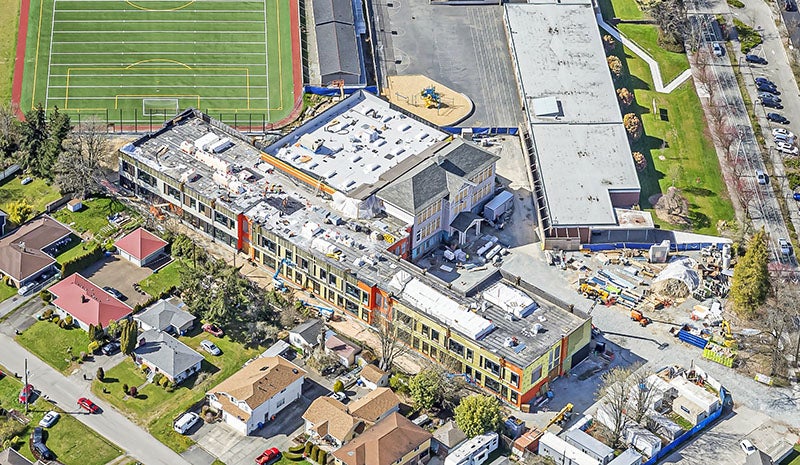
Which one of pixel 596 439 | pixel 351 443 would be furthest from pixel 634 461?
pixel 351 443

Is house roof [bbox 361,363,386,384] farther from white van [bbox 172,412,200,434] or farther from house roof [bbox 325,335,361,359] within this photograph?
white van [bbox 172,412,200,434]

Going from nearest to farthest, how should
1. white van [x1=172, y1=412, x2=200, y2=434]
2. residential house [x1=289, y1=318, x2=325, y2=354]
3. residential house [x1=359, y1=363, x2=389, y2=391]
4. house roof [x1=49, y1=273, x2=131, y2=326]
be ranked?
white van [x1=172, y1=412, x2=200, y2=434]
residential house [x1=359, y1=363, x2=389, y2=391]
residential house [x1=289, y1=318, x2=325, y2=354]
house roof [x1=49, y1=273, x2=131, y2=326]

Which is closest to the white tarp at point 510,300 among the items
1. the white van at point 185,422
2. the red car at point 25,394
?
the white van at point 185,422

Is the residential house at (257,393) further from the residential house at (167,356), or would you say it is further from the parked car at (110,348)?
the parked car at (110,348)

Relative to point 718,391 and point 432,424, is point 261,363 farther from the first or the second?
point 718,391

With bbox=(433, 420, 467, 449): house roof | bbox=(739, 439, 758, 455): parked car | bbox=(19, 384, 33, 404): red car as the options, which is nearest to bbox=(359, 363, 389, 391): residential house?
bbox=(433, 420, 467, 449): house roof

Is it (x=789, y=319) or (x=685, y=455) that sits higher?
(x=789, y=319)
